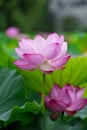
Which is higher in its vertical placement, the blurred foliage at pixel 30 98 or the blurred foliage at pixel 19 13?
the blurred foliage at pixel 30 98

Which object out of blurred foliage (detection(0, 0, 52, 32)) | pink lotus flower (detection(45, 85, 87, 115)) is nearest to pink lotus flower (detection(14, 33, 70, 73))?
pink lotus flower (detection(45, 85, 87, 115))

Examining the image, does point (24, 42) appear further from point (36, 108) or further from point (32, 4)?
point (32, 4)

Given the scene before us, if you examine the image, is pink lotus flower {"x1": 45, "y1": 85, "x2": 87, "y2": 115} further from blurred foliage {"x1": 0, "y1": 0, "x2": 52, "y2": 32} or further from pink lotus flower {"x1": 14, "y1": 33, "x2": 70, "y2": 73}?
blurred foliage {"x1": 0, "y1": 0, "x2": 52, "y2": 32}

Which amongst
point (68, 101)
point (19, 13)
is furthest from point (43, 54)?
point (19, 13)

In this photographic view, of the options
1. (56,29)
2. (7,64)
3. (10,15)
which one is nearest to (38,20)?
(56,29)

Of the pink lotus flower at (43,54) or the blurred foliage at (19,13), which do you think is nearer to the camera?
the pink lotus flower at (43,54)

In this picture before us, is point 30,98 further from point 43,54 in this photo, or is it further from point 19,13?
point 19,13

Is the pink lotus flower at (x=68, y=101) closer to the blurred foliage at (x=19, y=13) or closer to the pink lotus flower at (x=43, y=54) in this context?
the pink lotus flower at (x=43, y=54)

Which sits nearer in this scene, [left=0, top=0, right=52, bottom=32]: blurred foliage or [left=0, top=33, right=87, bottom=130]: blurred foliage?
[left=0, top=33, right=87, bottom=130]: blurred foliage

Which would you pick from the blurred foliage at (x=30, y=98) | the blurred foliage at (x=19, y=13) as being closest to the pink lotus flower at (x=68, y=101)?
the blurred foliage at (x=30, y=98)
